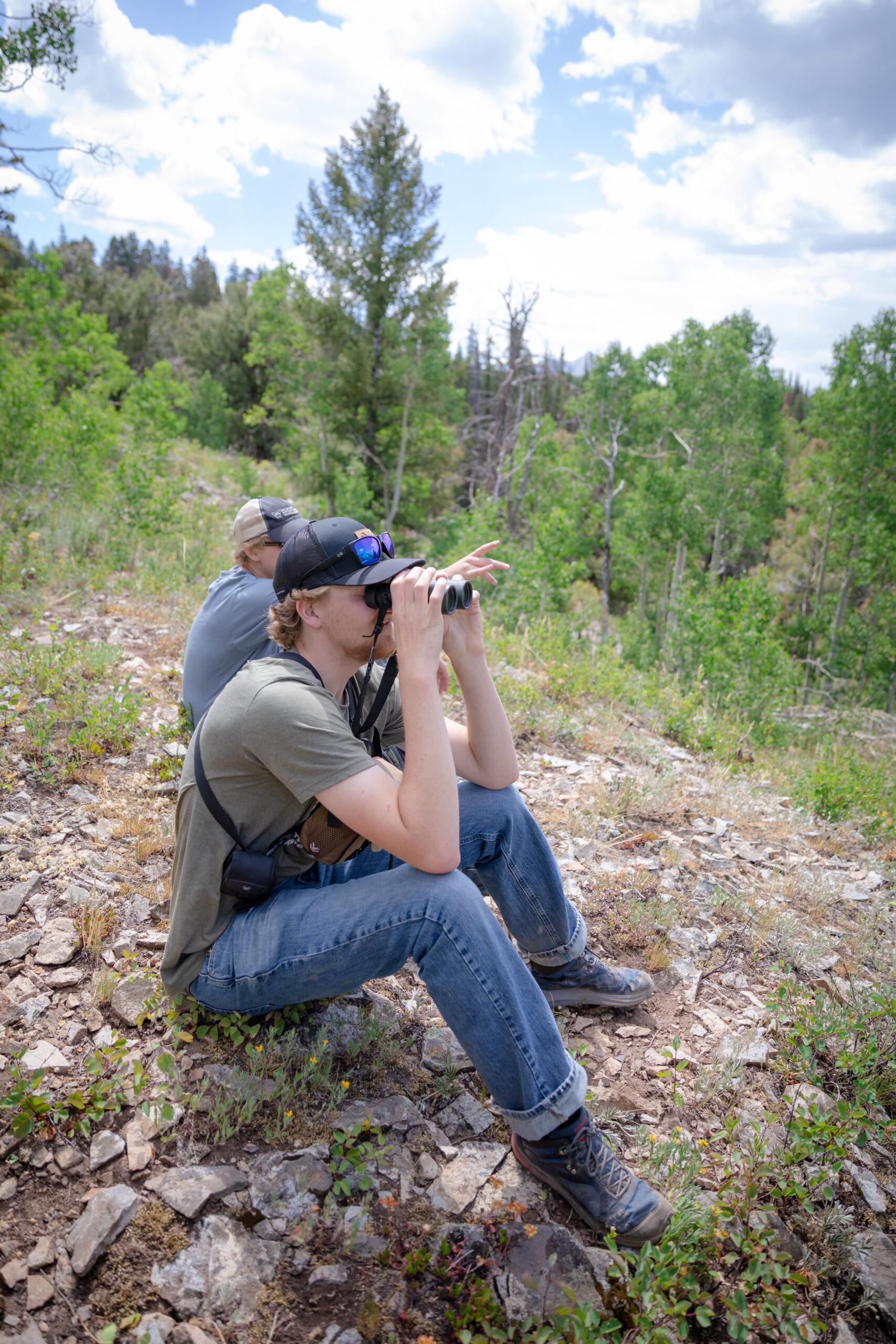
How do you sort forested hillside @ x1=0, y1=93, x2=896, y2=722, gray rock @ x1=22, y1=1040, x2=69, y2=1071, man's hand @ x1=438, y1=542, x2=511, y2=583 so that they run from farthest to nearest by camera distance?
forested hillside @ x1=0, y1=93, x2=896, y2=722
man's hand @ x1=438, y1=542, x2=511, y2=583
gray rock @ x1=22, y1=1040, x2=69, y2=1071

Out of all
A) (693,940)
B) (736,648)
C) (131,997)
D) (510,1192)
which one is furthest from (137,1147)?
(736,648)

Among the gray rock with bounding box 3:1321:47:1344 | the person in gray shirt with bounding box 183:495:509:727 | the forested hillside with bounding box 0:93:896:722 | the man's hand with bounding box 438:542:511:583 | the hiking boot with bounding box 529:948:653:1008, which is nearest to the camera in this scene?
the gray rock with bounding box 3:1321:47:1344

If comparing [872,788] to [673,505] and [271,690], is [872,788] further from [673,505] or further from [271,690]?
[673,505]

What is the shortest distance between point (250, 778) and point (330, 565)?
63 centimetres

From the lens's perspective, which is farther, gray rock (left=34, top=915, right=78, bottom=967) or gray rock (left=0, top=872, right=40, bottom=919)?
gray rock (left=0, top=872, right=40, bottom=919)

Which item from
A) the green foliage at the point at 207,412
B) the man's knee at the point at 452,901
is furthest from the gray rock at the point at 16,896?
the green foliage at the point at 207,412

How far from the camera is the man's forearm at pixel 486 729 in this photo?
2533 mm

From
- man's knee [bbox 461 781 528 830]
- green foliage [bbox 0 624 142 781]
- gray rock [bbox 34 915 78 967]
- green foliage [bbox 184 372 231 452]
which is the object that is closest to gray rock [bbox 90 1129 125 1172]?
gray rock [bbox 34 915 78 967]

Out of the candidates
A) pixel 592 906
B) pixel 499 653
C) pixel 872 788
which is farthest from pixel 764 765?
pixel 592 906

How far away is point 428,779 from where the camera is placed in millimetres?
1929

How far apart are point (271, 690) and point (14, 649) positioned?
11.2 ft

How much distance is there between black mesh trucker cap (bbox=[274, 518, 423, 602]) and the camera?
2104mm

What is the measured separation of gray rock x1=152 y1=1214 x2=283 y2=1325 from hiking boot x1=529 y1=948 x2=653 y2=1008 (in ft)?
4.00

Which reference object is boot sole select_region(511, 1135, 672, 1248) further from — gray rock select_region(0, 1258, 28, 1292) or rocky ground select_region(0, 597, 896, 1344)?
gray rock select_region(0, 1258, 28, 1292)
